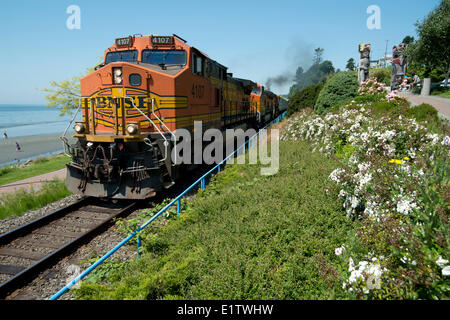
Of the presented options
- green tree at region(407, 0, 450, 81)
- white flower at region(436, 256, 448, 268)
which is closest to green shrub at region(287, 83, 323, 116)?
green tree at region(407, 0, 450, 81)

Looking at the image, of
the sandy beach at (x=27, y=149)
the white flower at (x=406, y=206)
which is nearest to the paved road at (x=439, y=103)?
the white flower at (x=406, y=206)

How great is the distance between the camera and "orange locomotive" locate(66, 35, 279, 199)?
7316 mm

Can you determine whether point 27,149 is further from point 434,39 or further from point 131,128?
point 434,39

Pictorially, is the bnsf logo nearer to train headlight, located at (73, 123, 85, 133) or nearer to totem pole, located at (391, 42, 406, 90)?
train headlight, located at (73, 123, 85, 133)

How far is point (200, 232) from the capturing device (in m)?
5.27

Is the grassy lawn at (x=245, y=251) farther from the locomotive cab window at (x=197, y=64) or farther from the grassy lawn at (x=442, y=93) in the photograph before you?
the grassy lawn at (x=442, y=93)

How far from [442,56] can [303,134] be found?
859 inches

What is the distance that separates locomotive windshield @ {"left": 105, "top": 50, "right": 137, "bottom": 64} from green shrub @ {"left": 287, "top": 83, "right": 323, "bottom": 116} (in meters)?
16.6

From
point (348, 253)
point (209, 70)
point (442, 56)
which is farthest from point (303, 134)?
point (442, 56)

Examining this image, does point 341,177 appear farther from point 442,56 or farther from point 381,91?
point 442,56

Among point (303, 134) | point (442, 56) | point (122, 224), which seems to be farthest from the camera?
point (442, 56)

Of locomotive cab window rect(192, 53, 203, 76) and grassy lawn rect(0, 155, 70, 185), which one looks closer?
locomotive cab window rect(192, 53, 203, 76)

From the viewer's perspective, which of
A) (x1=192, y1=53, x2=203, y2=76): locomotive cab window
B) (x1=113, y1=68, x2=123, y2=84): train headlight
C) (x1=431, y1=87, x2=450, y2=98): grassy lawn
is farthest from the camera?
(x1=431, y1=87, x2=450, y2=98): grassy lawn

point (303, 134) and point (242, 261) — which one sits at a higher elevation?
point (303, 134)
